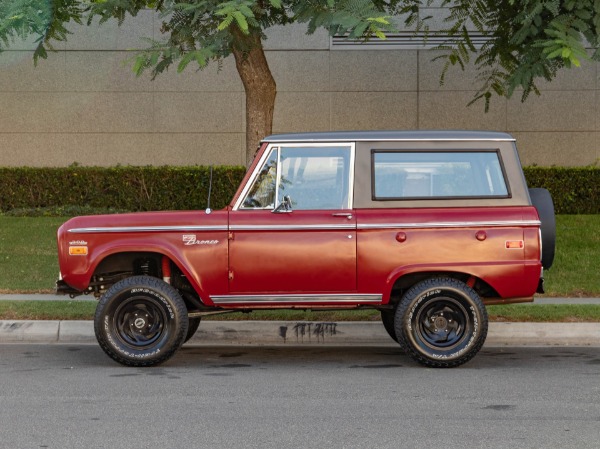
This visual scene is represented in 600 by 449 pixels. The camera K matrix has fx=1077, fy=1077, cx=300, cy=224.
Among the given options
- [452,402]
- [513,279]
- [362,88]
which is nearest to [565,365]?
[513,279]

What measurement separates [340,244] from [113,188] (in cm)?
1275

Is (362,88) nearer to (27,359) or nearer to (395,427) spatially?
(27,359)

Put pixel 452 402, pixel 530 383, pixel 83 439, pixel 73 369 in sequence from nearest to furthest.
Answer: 1. pixel 83 439
2. pixel 452 402
3. pixel 530 383
4. pixel 73 369

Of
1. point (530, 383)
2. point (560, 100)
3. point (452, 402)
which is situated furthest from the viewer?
point (560, 100)

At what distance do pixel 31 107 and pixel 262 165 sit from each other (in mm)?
14475

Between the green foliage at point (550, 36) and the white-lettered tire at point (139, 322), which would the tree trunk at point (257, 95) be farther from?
the white-lettered tire at point (139, 322)

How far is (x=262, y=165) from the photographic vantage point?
9.22 m

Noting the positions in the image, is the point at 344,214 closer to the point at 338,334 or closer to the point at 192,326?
the point at 338,334

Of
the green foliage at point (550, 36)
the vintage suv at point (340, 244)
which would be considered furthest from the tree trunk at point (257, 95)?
the vintage suv at point (340, 244)

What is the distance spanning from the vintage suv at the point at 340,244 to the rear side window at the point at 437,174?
0.04 ft

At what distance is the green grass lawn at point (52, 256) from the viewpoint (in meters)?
13.7

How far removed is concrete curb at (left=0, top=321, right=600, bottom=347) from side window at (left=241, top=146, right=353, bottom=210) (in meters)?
1.80

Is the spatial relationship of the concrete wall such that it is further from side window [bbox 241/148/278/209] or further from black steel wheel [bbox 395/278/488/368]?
black steel wheel [bbox 395/278/488/368]

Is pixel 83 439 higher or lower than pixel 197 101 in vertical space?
lower
